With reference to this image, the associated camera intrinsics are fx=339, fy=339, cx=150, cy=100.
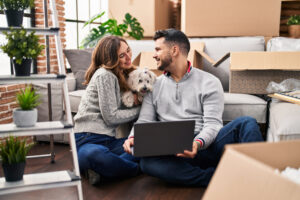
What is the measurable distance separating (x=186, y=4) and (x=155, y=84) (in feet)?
4.38

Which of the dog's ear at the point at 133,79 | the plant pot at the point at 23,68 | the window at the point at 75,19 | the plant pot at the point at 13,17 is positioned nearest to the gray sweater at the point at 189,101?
the dog's ear at the point at 133,79

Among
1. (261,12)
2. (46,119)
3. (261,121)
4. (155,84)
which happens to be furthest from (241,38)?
(46,119)

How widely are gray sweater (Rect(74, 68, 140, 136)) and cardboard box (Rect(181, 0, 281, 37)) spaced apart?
4.73 feet

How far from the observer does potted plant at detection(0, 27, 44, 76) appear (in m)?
1.64

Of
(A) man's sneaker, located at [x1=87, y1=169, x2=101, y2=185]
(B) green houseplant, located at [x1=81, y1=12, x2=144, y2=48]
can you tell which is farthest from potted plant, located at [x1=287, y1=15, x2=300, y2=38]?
(A) man's sneaker, located at [x1=87, y1=169, x2=101, y2=185]

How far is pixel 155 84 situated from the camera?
2.22 metres

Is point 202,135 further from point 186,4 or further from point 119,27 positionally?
point 119,27

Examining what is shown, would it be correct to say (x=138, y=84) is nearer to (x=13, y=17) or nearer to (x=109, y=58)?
(x=109, y=58)

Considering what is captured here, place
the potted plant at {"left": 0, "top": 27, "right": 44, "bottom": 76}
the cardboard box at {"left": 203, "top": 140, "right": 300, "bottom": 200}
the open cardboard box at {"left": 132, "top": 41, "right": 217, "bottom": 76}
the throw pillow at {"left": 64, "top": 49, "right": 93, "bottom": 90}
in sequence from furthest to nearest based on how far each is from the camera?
the throw pillow at {"left": 64, "top": 49, "right": 93, "bottom": 90} → the open cardboard box at {"left": 132, "top": 41, "right": 217, "bottom": 76} → the potted plant at {"left": 0, "top": 27, "right": 44, "bottom": 76} → the cardboard box at {"left": 203, "top": 140, "right": 300, "bottom": 200}

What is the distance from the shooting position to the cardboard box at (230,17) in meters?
3.22

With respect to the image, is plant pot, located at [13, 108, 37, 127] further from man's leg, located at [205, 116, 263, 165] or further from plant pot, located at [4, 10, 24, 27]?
man's leg, located at [205, 116, 263, 165]

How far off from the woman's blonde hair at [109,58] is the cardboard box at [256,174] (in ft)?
5.59

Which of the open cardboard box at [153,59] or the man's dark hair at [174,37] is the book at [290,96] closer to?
the man's dark hair at [174,37]

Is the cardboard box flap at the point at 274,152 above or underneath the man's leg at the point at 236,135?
above
